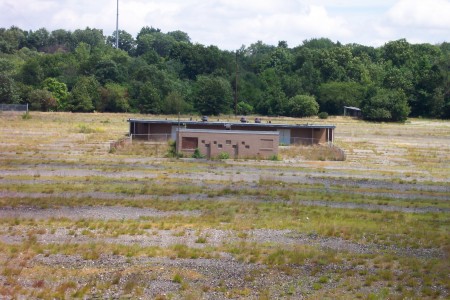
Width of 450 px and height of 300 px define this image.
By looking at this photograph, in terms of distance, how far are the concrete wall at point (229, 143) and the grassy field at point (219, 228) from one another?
2192 mm

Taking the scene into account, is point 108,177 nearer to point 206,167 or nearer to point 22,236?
point 206,167

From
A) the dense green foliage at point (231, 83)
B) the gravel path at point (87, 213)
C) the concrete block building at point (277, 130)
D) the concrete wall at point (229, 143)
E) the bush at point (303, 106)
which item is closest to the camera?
the gravel path at point (87, 213)

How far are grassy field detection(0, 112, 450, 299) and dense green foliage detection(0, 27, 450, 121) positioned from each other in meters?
58.9

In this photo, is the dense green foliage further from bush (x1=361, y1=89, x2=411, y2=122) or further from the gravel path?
the gravel path

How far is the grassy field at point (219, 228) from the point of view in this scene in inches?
746

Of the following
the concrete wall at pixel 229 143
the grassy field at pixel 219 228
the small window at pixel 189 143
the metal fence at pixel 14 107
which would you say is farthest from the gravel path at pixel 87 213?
the metal fence at pixel 14 107

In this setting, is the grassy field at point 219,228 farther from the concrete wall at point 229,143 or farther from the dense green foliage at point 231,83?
the dense green foliage at point 231,83

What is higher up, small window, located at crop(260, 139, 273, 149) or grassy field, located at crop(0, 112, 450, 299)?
small window, located at crop(260, 139, 273, 149)

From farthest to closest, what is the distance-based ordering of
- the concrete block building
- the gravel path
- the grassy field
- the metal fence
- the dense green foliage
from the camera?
the dense green foliage < the metal fence < the concrete block building < the gravel path < the grassy field

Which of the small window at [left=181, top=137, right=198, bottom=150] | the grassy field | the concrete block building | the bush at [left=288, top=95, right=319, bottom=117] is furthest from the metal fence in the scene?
the small window at [left=181, top=137, right=198, bottom=150]

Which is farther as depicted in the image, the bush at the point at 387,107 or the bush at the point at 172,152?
the bush at the point at 387,107

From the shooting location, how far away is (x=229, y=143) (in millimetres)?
56750

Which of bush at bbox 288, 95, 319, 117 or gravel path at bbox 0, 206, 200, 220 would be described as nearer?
gravel path at bbox 0, 206, 200, 220

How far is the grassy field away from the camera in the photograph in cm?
1894
